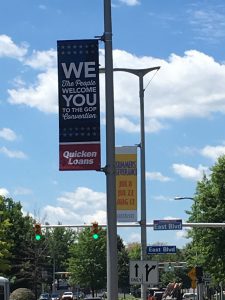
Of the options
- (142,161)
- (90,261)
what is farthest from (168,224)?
(90,261)

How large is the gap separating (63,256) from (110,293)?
127 metres

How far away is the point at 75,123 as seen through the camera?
12.2 meters

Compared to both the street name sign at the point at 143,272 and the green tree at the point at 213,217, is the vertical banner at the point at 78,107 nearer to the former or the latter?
the street name sign at the point at 143,272

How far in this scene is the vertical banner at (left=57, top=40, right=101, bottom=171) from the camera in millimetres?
12109

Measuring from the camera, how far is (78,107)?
39.8ft

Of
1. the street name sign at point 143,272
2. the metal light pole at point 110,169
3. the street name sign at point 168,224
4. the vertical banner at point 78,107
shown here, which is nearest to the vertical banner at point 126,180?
the street name sign at point 143,272

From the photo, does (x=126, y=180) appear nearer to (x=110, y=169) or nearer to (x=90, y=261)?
(x=110, y=169)

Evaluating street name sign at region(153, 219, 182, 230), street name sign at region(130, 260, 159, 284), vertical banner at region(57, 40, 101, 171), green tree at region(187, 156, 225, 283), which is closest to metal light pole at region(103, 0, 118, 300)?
vertical banner at region(57, 40, 101, 171)

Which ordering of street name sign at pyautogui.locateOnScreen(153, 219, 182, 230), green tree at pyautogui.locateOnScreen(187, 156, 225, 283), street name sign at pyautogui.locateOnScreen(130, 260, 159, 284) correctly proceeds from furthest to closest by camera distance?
1. green tree at pyautogui.locateOnScreen(187, 156, 225, 283)
2. street name sign at pyautogui.locateOnScreen(153, 219, 182, 230)
3. street name sign at pyautogui.locateOnScreen(130, 260, 159, 284)

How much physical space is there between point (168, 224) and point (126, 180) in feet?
35.5

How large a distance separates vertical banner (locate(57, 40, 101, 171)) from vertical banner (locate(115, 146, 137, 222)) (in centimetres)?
1227

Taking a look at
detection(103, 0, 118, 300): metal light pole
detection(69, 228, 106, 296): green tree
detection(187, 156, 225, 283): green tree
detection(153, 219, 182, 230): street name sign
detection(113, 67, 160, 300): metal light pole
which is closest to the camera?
detection(103, 0, 118, 300): metal light pole

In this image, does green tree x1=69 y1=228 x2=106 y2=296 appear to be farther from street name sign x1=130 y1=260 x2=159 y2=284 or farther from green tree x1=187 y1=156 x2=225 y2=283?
street name sign x1=130 y1=260 x2=159 y2=284

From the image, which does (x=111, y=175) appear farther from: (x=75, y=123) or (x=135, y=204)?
(x=135, y=204)
